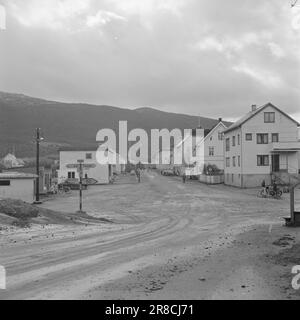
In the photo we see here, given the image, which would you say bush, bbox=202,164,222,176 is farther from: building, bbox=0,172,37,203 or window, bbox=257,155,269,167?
building, bbox=0,172,37,203

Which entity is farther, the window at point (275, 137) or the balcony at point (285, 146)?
the window at point (275, 137)

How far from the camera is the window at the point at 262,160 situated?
63781 millimetres

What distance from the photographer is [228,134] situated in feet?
242

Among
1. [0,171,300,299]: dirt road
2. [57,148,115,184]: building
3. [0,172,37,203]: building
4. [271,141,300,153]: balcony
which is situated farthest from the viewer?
[57,148,115,184]: building

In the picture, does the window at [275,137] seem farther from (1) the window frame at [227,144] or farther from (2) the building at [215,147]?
(2) the building at [215,147]

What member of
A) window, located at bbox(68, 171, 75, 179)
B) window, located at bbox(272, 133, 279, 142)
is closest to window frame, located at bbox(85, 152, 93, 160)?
window, located at bbox(68, 171, 75, 179)

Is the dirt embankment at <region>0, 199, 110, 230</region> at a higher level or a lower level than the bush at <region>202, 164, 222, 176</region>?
lower

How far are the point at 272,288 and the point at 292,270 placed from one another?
6.30 feet

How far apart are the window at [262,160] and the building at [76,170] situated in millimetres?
29946

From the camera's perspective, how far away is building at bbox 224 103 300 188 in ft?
208

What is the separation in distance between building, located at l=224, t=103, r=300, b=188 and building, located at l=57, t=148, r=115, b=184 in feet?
91.5

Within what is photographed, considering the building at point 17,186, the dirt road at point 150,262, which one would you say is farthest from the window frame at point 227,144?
the dirt road at point 150,262

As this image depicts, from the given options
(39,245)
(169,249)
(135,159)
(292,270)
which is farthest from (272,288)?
(135,159)

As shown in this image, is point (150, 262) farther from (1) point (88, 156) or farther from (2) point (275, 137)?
(1) point (88, 156)
